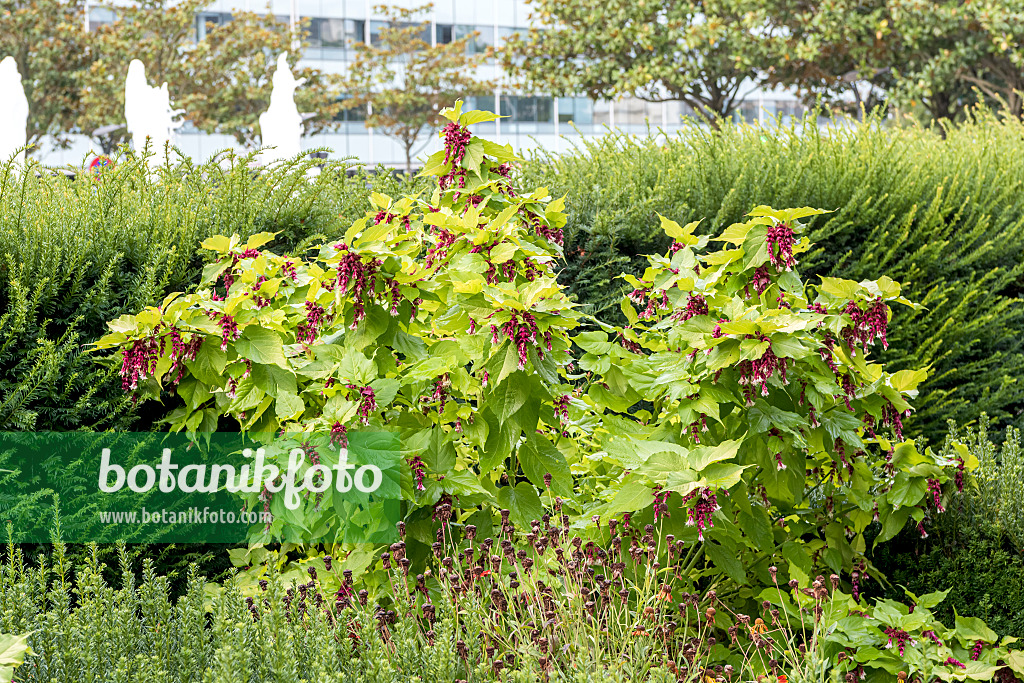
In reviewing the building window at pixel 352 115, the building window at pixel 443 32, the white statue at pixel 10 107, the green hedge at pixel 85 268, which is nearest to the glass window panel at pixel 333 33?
the building window at pixel 352 115

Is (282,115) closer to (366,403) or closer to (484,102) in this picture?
(366,403)

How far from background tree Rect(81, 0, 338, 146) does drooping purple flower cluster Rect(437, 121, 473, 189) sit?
919 inches

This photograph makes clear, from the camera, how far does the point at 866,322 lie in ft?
9.29

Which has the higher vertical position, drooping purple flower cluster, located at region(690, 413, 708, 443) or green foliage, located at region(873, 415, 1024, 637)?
drooping purple flower cluster, located at region(690, 413, 708, 443)

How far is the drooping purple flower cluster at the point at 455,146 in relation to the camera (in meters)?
3.13

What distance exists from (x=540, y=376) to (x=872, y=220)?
351cm

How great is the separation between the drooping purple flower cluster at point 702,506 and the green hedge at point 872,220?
2188 mm

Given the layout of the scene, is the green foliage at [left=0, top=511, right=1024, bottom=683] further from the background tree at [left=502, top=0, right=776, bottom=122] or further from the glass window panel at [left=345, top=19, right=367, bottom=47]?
the glass window panel at [left=345, top=19, right=367, bottom=47]

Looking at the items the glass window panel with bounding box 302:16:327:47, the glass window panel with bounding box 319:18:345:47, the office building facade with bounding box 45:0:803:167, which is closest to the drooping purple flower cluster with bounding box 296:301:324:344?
the office building facade with bounding box 45:0:803:167

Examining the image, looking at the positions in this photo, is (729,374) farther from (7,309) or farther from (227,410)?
(7,309)

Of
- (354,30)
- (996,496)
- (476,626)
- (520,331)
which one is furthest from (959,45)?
(354,30)

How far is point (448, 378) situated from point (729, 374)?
0.94 metres

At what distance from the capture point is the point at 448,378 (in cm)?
280

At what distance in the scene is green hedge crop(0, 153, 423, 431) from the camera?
3076 millimetres
